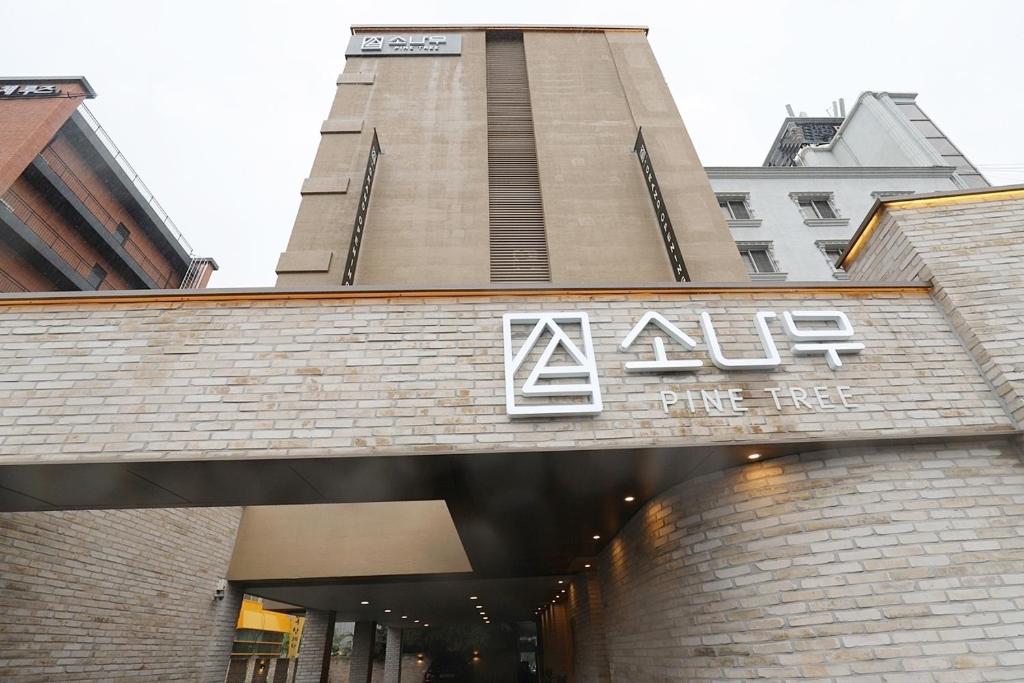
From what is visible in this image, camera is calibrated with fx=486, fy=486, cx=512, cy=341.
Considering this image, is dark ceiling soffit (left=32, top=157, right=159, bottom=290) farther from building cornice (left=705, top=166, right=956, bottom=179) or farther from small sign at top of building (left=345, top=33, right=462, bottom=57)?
building cornice (left=705, top=166, right=956, bottom=179)

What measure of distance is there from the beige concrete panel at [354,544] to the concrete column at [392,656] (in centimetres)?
1684

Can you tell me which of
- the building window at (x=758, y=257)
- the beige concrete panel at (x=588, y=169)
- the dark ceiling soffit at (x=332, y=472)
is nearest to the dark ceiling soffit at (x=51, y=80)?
the beige concrete panel at (x=588, y=169)

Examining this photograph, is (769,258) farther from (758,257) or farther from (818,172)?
(818,172)

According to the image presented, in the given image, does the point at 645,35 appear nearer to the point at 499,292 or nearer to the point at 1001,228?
the point at 1001,228

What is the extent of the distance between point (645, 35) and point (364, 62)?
298 inches

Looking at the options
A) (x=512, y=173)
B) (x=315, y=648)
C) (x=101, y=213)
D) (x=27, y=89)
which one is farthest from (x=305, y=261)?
(x=101, y=213)

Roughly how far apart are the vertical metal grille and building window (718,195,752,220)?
26.9 feet

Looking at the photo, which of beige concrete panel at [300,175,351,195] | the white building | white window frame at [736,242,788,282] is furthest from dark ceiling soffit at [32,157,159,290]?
white window frame at [736,242,788,282]

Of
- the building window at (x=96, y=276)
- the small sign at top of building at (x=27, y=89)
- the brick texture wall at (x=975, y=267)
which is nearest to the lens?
the brick texture wall at (x=975, y=267)

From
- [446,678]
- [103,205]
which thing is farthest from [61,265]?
[446,678]

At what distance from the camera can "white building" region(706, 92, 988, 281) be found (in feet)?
50.7

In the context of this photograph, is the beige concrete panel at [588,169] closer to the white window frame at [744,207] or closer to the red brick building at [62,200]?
the white window frame at [744,207]

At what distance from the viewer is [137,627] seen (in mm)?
8695

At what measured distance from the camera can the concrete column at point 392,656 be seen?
2411 cm
